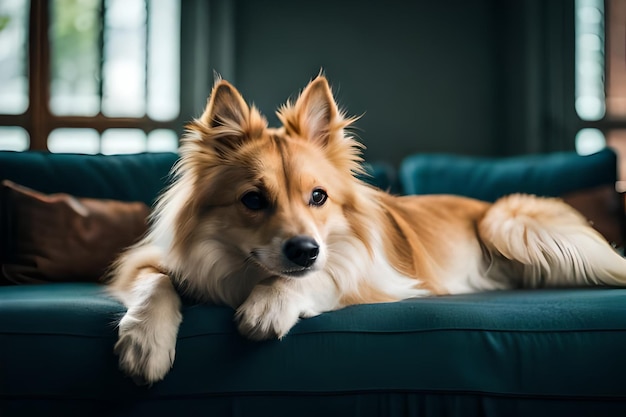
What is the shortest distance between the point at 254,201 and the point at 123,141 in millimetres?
2598

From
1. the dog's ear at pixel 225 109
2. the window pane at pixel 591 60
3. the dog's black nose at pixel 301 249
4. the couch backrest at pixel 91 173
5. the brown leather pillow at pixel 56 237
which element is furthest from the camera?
the window pane at pixel 591 60

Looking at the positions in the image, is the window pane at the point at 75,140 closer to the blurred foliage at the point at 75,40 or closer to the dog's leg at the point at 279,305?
the blurred foliage at the point at 75,40

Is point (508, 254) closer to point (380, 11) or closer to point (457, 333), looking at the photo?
point (457, 333)

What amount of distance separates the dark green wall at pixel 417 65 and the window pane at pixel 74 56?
65cm

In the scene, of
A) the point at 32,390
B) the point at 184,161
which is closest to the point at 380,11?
the point at 184,161

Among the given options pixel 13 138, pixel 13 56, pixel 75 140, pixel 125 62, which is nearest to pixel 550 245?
pixel 125 62

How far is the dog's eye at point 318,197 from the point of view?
1.70m

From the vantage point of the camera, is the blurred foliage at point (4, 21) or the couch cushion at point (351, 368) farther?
the blurred foliage at point (4, 21)

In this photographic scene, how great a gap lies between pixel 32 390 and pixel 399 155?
2842 mm

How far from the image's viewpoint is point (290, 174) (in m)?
1.67

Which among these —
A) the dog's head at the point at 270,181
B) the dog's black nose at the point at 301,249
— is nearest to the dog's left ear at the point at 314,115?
the dog's head at the point at 270,181

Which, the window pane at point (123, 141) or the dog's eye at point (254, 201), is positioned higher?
the window pane at point (123, 141)

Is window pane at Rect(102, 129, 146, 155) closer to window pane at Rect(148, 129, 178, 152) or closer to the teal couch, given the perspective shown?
window pane at Rect(148, 129, 178, 152)

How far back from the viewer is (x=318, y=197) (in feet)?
5.63
